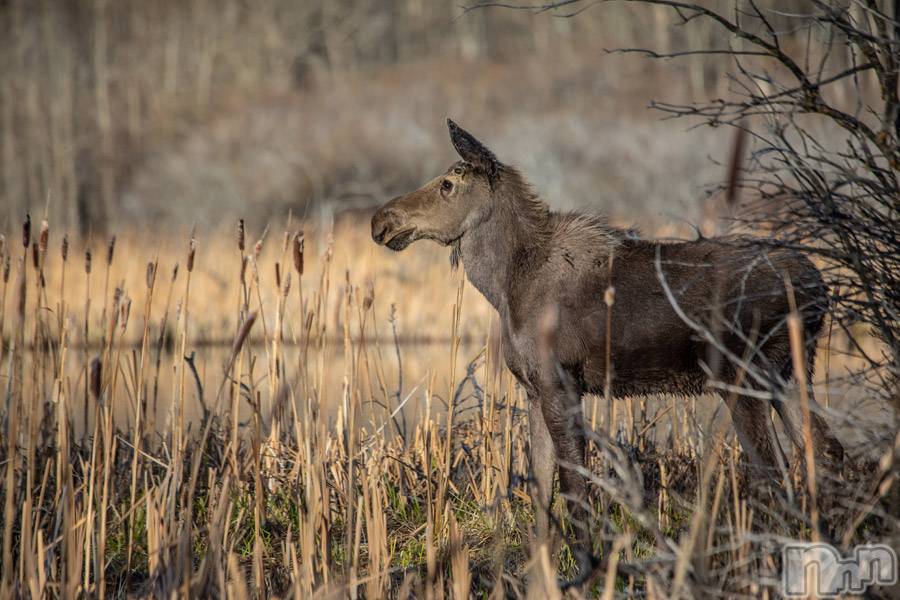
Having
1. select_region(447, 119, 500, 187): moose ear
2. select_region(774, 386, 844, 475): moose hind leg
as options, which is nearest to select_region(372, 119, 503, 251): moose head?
select_region(447, 119, 500, 187): moose ear

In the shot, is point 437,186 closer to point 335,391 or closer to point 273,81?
point 335,391

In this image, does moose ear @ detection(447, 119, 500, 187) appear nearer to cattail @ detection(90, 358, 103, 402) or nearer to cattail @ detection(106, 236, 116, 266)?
cattail @ detection(106, 236, 116, 266)

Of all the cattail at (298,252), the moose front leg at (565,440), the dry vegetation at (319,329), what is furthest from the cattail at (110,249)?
the moose front leg at (565,440)

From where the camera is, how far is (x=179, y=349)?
15.1ft

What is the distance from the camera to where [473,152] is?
5164 mm

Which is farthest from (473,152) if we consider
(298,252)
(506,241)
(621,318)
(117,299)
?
(117,299)

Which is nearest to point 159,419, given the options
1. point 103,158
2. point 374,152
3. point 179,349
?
point 179,349

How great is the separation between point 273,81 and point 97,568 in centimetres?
3217

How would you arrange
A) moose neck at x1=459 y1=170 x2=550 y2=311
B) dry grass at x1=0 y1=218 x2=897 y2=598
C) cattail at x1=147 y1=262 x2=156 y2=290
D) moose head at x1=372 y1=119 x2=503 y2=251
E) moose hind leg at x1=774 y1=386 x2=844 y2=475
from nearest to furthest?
1. dry grass at x1=0 y1=218 x2=897 y2=598
2. cattail at x1=147 y1=262 x2=156 y2=290
3. moose hind leg at x1=774 y1=386 x2=844 y2=475
4. moose neck at x1=459 y1=170 x2=550 y2=311
5. moose head at x1=372 y1=119 x2=503 y2=251

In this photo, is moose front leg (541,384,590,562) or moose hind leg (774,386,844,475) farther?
moose front leg (541,384,590,562)

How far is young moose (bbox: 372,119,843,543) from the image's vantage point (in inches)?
183

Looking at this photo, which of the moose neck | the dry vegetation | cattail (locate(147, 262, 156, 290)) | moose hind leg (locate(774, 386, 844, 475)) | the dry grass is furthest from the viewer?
the moose neck

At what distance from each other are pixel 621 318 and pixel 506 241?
747mm

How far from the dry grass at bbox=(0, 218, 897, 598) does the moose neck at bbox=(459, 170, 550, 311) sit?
0.17 meters
